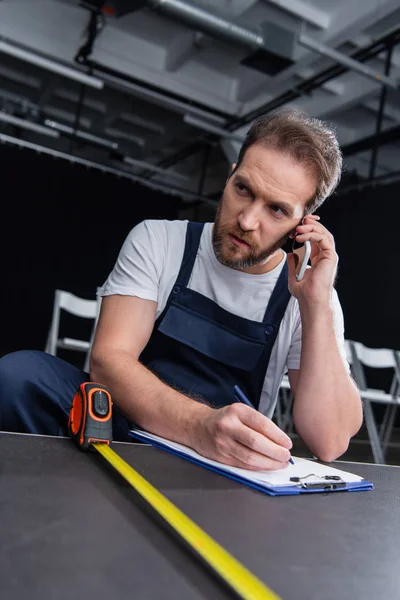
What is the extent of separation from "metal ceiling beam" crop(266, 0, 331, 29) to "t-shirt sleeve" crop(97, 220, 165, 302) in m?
4.26

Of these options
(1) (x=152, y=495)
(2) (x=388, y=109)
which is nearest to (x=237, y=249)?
(1) (x=152, y=495)

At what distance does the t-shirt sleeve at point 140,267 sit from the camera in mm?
1193

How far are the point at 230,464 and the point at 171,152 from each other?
855 centimetres

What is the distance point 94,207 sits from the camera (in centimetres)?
895

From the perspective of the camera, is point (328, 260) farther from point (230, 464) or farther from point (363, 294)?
point (363, 294)

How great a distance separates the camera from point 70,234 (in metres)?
8.80

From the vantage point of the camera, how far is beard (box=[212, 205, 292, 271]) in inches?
48.8

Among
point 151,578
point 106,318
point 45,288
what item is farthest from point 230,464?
point 45,288

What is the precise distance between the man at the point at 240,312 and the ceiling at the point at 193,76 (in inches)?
131

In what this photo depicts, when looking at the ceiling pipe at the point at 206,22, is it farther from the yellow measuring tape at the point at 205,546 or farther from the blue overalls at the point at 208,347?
the yellow measuring tape at the point at 205,546

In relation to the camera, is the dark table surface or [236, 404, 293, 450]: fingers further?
[236, 404, 293, 450]: fingers

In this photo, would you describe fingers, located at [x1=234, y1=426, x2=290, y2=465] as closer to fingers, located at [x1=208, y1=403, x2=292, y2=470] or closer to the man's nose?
fingers, located at [x1=208, y1=403, x2=292, y2=470]

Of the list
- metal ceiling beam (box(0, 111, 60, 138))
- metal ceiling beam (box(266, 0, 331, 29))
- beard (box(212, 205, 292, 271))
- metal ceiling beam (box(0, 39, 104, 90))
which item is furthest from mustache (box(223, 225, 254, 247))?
metal ceiling beam (box(0, 111, 60, 138))

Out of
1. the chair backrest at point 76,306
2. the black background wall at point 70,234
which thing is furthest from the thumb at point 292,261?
the black background wall at point 70,234
